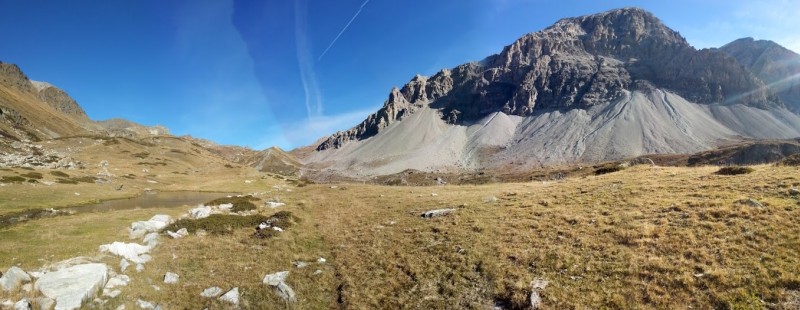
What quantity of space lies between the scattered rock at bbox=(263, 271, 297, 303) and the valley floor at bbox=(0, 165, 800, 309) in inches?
16.1

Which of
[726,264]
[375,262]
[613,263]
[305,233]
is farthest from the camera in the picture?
[305,233]

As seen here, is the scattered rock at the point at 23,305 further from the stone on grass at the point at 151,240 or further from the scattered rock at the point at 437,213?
the scattered rock at the point at 437,213

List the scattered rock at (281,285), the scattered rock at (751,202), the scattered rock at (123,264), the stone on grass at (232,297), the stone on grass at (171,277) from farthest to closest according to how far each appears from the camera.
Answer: the scattered rock at (751,202), the scattered rock at (123,264), the stone on grass at (171,277), the scattered rock at (281,285), the stone on grass at (232,297)

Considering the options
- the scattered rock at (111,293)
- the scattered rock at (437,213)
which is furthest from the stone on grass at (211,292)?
the scattered rock at (437,213)

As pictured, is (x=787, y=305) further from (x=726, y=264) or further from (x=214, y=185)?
(x=214, y=185)

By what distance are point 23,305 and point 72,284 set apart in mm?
1933

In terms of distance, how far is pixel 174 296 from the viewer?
58.4 feet

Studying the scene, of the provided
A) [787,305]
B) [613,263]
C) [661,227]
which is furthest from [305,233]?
[787,305]

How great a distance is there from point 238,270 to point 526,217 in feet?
63.4

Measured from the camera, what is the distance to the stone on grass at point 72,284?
15.5 metres

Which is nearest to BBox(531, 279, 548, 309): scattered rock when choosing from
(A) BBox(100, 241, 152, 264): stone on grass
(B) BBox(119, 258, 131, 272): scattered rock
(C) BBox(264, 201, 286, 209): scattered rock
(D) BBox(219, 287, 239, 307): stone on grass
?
(D) BBox(219, 287, 239, 307): stone on grass

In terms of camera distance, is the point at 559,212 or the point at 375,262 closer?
the point at 375,262

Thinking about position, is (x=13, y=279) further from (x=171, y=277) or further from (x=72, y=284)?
(x=171, y=277)

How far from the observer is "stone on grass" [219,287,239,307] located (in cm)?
1747
